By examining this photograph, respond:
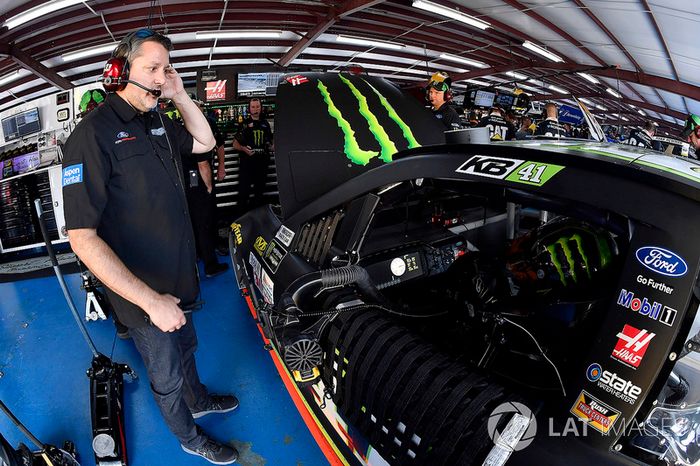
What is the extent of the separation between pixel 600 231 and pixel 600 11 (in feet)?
30.2

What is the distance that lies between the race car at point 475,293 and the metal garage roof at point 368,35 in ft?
19.4

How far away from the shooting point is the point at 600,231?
130cm

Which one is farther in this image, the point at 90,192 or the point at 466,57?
the point at 466,57

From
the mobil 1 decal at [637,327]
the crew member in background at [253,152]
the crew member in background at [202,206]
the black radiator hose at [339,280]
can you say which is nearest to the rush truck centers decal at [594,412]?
the mobil 1 decal at [637,327]

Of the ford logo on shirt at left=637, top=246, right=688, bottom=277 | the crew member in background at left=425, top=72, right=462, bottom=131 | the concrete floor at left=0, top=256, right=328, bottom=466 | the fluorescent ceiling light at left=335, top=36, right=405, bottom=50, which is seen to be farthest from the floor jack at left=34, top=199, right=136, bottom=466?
the fluorescent ceiling light at left=335, top=36, right=405, bottom=50

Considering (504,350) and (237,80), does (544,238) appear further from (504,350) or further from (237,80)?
(237,80)

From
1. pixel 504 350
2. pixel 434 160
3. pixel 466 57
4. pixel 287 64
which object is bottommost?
pixel 504 350

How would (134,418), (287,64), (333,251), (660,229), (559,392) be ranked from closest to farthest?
(660,229) → (559,392) → (333,251) → (134,418) → (287,64)

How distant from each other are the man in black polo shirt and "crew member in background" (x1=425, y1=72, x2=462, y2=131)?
2.41 metres

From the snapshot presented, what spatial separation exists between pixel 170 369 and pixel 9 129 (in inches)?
218

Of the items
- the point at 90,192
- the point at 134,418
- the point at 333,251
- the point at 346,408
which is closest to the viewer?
the point at 90,192

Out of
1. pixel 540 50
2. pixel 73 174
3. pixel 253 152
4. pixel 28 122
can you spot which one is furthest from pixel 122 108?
pixel 540 50

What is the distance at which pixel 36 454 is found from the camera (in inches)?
62.0

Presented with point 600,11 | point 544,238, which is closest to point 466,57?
point 600,11
